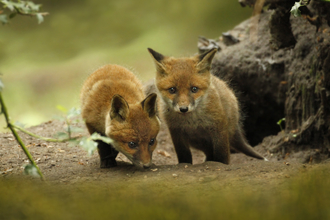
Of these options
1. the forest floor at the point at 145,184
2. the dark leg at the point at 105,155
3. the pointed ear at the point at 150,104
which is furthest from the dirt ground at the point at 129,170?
the pointed ear at the point at 150,104

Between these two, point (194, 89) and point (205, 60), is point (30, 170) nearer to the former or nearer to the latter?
point (194, 89)

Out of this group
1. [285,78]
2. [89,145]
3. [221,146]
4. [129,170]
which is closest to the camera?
[89,145]

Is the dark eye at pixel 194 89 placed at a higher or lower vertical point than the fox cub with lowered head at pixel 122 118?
higher

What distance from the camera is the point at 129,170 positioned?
3592 mm

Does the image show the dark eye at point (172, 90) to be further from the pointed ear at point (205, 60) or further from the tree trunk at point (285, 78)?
the tree trunk at point (285, 78)

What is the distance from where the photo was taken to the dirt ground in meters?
2.83

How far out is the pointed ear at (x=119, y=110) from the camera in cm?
319

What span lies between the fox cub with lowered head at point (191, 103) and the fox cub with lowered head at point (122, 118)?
380 millimetres

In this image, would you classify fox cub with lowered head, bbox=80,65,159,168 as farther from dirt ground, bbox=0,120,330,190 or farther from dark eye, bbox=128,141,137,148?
dirt ground, bbox=0,120,330,190

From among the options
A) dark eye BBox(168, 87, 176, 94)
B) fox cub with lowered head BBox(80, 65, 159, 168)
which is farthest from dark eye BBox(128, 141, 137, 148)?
dark eye BBox(168, 87, 176, 94)

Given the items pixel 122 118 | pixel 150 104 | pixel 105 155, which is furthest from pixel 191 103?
pixel 105 155

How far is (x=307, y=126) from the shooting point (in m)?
4.96

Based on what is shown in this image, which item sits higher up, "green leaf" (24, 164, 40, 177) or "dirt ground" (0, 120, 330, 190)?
"green leaf" (24, 164, 40, 177)

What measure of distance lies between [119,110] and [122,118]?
9cm
